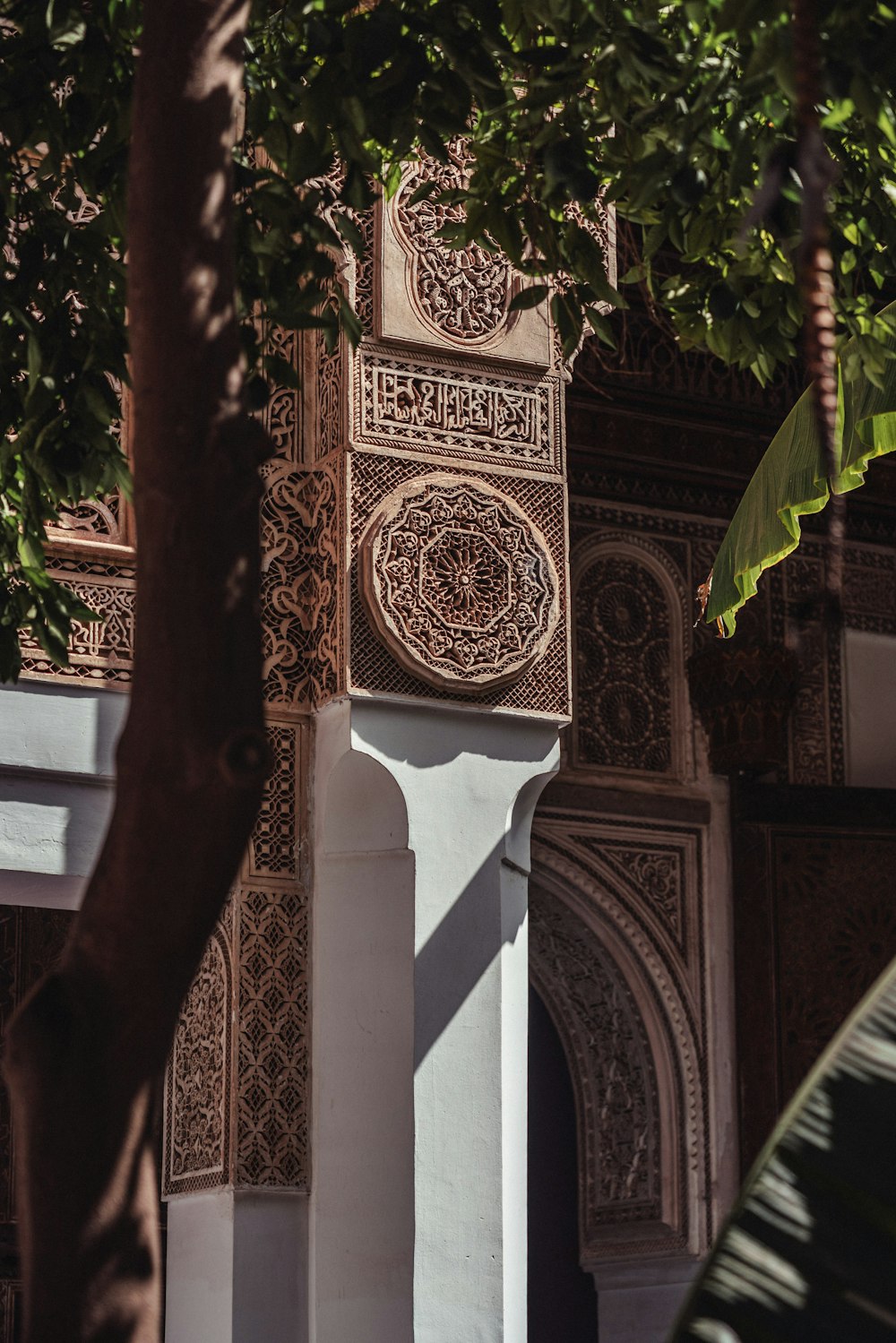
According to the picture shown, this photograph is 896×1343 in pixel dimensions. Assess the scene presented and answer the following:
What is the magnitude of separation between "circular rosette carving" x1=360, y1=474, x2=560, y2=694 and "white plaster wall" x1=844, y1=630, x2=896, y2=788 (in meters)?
2.45

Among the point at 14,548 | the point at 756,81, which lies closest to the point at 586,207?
the point at 756,81

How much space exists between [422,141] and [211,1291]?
2599 millimetres

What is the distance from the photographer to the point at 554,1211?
612 cm

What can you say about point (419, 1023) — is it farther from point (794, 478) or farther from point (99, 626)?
Result: point (794, 478)

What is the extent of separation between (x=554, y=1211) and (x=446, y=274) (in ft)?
10.2

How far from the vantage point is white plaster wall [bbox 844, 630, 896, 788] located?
657 centimetres

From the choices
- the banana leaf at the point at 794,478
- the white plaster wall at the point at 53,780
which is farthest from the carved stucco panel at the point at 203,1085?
the banana leaf at the point at 794,478

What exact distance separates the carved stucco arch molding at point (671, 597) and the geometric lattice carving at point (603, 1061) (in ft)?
2.21

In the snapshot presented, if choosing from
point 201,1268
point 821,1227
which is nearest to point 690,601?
point 201,1268

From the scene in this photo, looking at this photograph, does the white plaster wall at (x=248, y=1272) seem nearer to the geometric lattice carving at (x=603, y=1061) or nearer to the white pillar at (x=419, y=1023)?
the white pillar at (x=419, y=1023)

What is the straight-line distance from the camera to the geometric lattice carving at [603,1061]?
19.8 feet

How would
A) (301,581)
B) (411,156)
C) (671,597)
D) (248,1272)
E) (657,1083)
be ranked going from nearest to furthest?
(411,156) → (248,1272) → (301,581) → (657,1083) → (671,597)

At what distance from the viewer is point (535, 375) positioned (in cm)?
452

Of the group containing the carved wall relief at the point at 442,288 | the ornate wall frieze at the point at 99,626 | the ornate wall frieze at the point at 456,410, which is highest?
the carved wall relief at the point at 442,288
